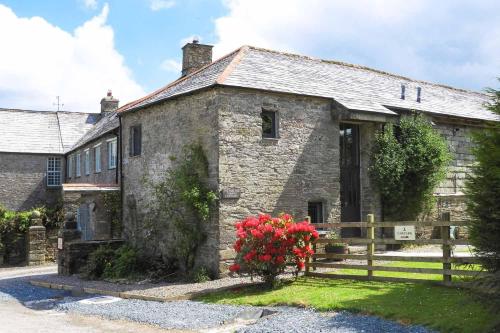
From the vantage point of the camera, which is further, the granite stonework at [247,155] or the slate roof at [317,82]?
the slate roof at [317,82]

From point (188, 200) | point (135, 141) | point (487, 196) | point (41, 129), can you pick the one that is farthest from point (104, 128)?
point (487, 196)

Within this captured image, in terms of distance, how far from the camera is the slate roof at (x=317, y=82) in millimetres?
16812

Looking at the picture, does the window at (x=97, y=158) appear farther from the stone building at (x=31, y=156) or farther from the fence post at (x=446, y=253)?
the fence post at (x=446, y=253)

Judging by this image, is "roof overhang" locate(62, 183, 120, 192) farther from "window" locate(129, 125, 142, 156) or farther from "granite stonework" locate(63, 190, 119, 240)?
"window" locate(129, 125, 142, 156)

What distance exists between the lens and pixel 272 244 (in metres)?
12.6

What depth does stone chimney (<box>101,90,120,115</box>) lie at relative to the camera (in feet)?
123

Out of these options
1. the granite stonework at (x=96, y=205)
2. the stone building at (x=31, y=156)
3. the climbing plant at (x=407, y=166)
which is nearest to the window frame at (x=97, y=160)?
the granite stonework at (x=96, y=205)

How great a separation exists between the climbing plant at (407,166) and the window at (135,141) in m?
8.38

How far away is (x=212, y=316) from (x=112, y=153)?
14653 millimetres

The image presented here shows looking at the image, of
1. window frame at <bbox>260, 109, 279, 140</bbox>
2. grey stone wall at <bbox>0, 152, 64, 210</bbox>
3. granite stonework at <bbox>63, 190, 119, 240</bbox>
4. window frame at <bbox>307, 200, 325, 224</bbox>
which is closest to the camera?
window frame at <bbox>260, 109, 279, 140</bbox>

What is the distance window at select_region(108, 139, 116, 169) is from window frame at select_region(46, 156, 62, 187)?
11979 millimetres

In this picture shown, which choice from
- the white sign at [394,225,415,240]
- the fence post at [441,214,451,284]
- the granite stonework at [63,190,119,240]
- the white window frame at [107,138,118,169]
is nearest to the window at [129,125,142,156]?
the granite stonework at [63,190,119,240]

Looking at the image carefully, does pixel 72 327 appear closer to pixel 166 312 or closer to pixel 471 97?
pixel 166 312

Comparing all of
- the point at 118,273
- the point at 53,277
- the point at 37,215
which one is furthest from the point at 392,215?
the point at 37,215
